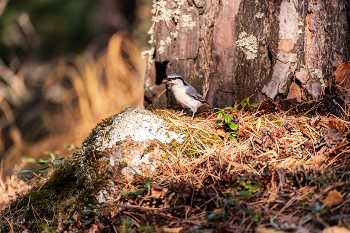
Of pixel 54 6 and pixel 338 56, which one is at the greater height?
pixel 54 6

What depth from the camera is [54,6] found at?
314 inches

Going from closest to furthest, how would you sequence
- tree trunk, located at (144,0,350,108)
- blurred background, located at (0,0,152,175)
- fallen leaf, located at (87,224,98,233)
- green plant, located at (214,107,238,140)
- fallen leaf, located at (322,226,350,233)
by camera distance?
fallen leaf, located at (322,226,350,233), fallen leaf, located at (87,224,98,233), green plant, located at (214,107,238,140), tree trunk, located at (144,0,350,108), blurred background, located at (0,0,152,175)

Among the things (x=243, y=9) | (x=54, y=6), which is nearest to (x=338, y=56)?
(x=243, y=9)

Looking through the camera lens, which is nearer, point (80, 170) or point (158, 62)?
point (80, 170)

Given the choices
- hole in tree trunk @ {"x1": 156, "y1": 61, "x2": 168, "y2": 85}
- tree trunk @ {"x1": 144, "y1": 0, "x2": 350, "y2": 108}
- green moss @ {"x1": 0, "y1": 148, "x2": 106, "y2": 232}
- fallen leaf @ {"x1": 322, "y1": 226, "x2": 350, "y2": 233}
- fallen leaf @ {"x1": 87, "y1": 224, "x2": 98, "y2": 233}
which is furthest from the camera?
hole in tree trunk @ {"x1": 156, "y1": 61, "x2": 168, "y2": 85}

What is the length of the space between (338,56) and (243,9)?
3.65ft

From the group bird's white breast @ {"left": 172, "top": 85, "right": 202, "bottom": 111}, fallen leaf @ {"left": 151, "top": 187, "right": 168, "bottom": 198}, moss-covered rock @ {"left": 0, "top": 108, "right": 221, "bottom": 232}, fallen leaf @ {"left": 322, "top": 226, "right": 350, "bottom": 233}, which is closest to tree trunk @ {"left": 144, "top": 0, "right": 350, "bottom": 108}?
bird's white breast @ {"left": 172, "top": 85, "right": 202, "bottom": 111}

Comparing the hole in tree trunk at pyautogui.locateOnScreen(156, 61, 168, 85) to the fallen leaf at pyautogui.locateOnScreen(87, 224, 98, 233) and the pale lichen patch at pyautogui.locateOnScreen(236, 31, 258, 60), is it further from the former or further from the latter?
the fallen leaf at pyautogui.locateOnScreen(87, 224, 98, 233)

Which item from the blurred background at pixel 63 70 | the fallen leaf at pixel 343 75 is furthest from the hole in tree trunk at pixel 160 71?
the fallen leaf at pixel 343 75

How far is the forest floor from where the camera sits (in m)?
1.46

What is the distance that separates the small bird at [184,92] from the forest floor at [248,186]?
53 centimetres

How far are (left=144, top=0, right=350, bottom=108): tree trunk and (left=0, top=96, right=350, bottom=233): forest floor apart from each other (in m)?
0.45

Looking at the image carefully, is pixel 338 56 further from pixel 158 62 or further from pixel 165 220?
pixel 165 220

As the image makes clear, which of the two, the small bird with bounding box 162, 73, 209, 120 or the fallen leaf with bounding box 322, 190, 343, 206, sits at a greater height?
the small bird with bounding box 162, 73, 209, 120
